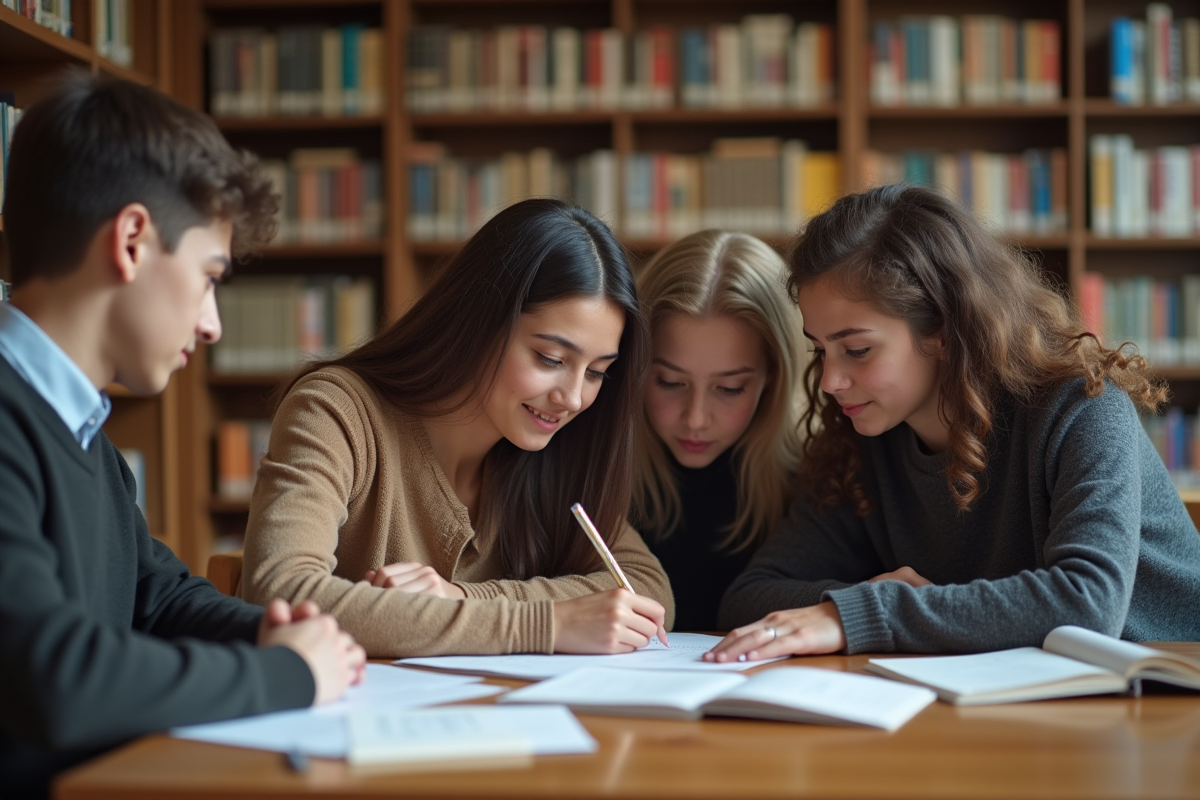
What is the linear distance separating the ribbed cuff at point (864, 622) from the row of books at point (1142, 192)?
8.46 feet

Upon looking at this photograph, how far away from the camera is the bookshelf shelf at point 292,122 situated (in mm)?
3572

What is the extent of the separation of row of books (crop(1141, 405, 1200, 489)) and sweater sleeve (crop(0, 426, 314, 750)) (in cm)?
322

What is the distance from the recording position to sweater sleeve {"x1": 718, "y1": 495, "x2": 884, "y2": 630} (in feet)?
5.24

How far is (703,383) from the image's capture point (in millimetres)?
1854

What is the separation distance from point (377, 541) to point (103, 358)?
570 millimetres

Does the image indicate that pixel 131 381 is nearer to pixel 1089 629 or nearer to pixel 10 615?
pixel 10 615

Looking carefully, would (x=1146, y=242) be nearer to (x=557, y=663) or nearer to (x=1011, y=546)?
(x=1011, y=546)

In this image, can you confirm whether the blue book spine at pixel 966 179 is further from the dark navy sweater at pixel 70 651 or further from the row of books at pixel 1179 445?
the dark navy sweater at pixel 70 651

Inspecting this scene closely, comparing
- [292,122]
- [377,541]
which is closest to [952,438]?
[377,541]

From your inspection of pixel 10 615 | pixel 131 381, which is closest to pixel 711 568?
pixel 131 381

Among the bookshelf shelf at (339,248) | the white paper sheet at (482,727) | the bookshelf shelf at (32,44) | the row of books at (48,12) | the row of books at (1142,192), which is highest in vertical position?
the row of books at (48,12)

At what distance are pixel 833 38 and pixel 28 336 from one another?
9.81ft

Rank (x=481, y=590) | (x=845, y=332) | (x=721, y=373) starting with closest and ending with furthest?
1. (x=481, y=590)
2. (x=845, y=332)
3. (x=721, y=373)

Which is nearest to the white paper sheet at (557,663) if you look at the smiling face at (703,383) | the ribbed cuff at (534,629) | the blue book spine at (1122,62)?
the ribbed cuff at (534,629)
